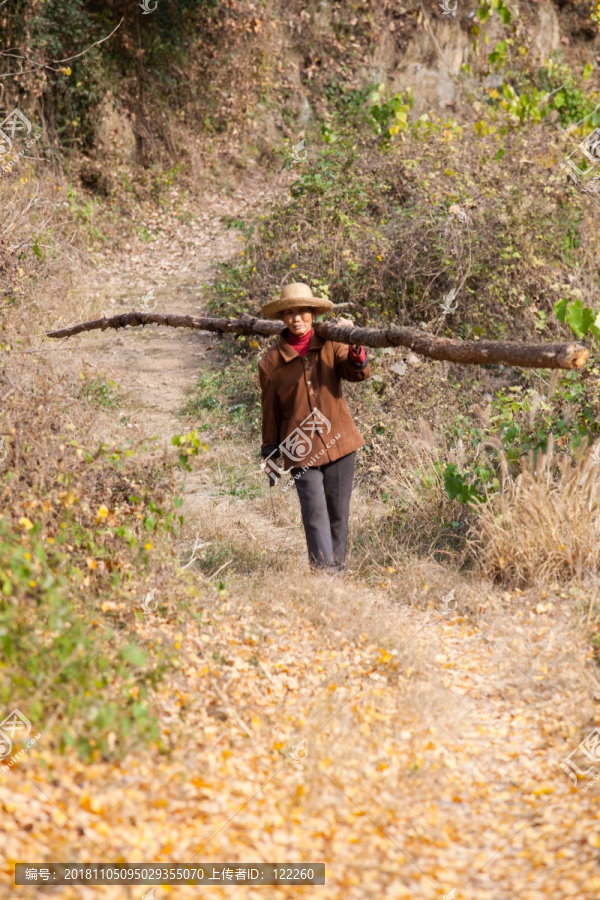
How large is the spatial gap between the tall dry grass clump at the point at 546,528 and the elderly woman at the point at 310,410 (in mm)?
1050

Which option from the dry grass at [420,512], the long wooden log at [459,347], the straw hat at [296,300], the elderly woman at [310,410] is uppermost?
the straw hat at [296,300]

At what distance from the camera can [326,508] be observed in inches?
208

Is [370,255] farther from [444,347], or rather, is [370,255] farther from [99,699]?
[99,699]

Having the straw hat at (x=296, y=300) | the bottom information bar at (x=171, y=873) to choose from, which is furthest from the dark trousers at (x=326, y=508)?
the bottom information bar at (x=171, y=873)

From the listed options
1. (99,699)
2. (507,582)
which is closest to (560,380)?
(507,582)

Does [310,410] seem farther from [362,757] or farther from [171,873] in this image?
[171,873]

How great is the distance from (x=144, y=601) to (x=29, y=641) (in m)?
1.03

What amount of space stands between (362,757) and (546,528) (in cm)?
223

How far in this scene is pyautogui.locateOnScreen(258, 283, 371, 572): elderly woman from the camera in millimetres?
5117

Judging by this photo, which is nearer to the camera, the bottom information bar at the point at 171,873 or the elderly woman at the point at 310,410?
the bottom information bar at the point at 171,873

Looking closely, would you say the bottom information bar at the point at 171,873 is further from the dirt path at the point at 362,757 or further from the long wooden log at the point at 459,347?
the long wooden log at the point at 459,347

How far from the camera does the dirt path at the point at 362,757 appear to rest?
3.01 m

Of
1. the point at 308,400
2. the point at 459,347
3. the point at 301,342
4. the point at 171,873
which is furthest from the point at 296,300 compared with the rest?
the point at 171,873

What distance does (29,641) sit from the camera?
10.8 ft
